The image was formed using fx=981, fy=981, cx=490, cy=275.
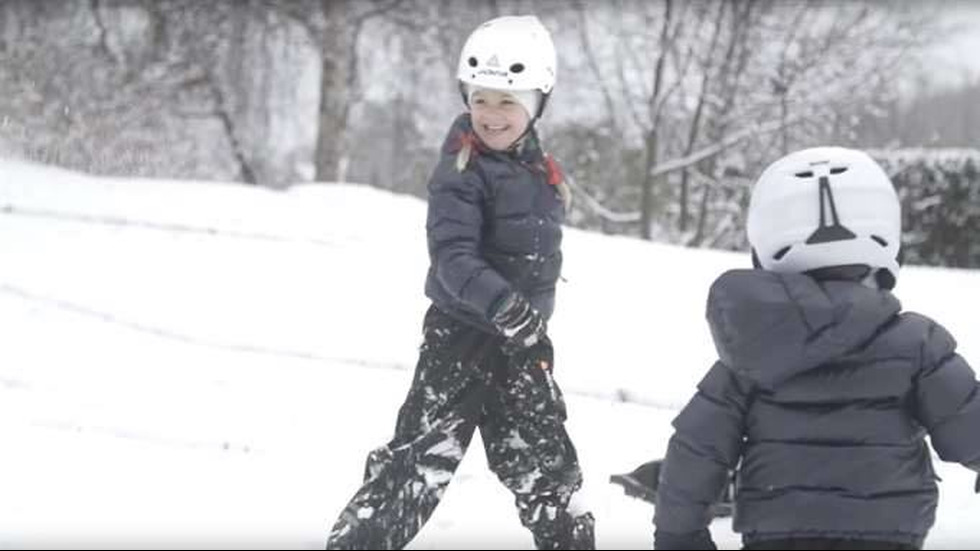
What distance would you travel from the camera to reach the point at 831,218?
73.7 inches

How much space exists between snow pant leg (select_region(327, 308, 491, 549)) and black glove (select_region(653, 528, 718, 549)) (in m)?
0.86

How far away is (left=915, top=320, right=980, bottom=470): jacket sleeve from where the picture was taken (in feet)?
6.03

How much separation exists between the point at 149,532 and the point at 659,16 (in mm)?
12621

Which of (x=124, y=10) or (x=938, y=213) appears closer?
(x=938, y=213)

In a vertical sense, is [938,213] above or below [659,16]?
below

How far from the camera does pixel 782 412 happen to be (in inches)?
72.9

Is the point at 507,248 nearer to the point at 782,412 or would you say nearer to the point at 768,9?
the point at 782,412

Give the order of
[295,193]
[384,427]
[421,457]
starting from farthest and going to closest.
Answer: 1. [295,193]
2. [384,427]
3. [421,457]

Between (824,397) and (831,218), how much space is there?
0.34m

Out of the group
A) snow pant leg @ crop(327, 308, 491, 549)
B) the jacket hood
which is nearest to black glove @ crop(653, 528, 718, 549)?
the jacket hood

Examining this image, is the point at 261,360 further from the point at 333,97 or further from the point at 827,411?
the point at 333,97

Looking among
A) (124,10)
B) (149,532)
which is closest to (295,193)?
(149,532)

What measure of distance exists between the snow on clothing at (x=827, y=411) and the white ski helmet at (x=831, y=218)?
7 centimetres

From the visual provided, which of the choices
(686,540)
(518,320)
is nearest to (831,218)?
(686,540)
